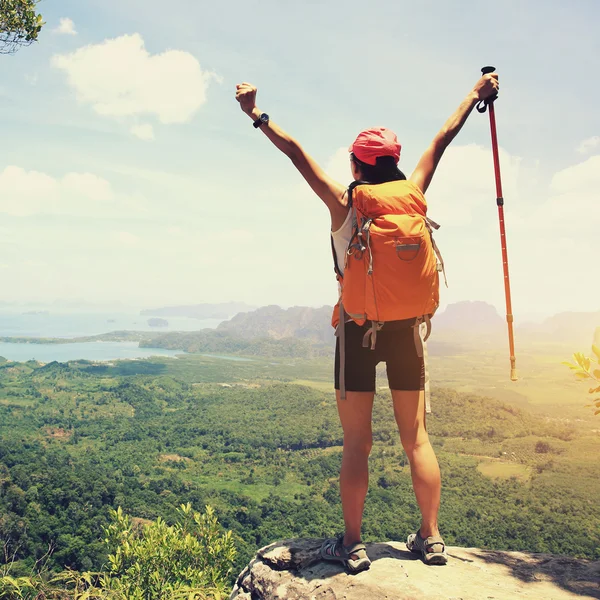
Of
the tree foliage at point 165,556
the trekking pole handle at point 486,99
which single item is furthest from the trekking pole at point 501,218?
the tree foliage at point 165,556

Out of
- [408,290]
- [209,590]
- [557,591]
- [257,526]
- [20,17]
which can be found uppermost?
[20,17]

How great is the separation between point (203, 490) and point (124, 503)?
15.0 metres

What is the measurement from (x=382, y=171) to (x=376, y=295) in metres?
0.83

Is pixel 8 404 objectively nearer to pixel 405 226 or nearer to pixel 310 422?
pixel 310 422

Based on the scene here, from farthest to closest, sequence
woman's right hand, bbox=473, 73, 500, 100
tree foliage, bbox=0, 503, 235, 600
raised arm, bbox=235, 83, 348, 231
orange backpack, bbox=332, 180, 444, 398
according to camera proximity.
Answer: tree foliage, bbox=0, 503, 235, 600, woman's right hand, bbox=473, 73, 500, 100, raised arm, bbox=235, 83, 348, 231, orange backpack, bbox=332, 180, 444, 398

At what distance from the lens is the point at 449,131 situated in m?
3.27

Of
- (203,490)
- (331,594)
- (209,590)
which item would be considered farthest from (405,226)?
(203,490)

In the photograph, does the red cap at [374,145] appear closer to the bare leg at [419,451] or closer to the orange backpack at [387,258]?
the orange backpack at [387,258]

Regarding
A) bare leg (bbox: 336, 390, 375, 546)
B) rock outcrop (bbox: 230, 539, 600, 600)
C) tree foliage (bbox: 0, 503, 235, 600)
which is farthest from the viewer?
tree foliage (bbox: 0, 503, 235, 600)

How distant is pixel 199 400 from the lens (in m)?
142

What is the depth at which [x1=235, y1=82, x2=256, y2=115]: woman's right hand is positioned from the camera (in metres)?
3.03

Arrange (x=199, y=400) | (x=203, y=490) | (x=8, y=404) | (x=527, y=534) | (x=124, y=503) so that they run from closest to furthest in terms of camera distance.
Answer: (x=527, y=534)
(x=124, y=503)
(x=203, y=490)
(x=8, y=404)
(x=199, y=400)

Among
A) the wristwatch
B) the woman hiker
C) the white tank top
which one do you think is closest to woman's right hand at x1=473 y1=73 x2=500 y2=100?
the woman hiker

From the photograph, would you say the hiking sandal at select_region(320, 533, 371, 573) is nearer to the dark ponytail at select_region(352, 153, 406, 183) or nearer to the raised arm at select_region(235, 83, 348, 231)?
the raised arm at select_region(235, 83, 348, 231)
